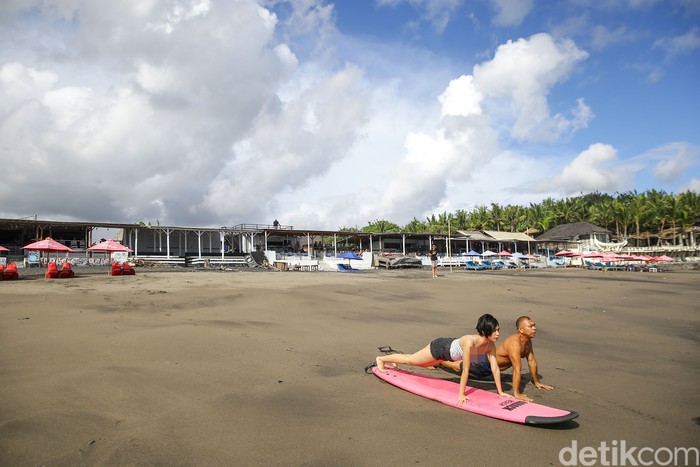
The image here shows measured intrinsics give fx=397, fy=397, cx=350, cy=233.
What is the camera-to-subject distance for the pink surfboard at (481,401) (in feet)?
11.9

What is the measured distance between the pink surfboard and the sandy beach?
0.09m

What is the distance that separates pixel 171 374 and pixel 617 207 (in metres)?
73.9

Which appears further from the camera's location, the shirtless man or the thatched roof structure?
the thatched roof structure

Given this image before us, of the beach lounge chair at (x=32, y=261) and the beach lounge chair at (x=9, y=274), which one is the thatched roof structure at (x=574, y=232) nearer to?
the beach lounge chair at (x=32, y=261)

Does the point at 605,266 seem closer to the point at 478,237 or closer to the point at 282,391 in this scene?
the point at 478,237

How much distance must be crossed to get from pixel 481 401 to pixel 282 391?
211 centimetres

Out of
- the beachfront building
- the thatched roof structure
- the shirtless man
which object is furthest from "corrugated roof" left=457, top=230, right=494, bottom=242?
the shirtless man

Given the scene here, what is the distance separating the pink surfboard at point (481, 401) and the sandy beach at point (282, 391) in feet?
0.28

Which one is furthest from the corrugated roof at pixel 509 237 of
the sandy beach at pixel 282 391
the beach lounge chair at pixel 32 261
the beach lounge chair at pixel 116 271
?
the beach lounge chair at pixel 32 261

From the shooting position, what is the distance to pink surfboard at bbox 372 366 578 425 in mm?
3619

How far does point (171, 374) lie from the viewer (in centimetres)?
464

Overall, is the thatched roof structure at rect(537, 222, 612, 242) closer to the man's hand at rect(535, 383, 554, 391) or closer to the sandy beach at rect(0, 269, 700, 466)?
the sandy beach at rect(0, 269, 700, 466)

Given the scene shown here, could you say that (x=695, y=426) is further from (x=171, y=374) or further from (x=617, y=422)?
(x=171, y=374)

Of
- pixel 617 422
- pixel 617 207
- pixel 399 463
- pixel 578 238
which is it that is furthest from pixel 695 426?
pixel 617 207
